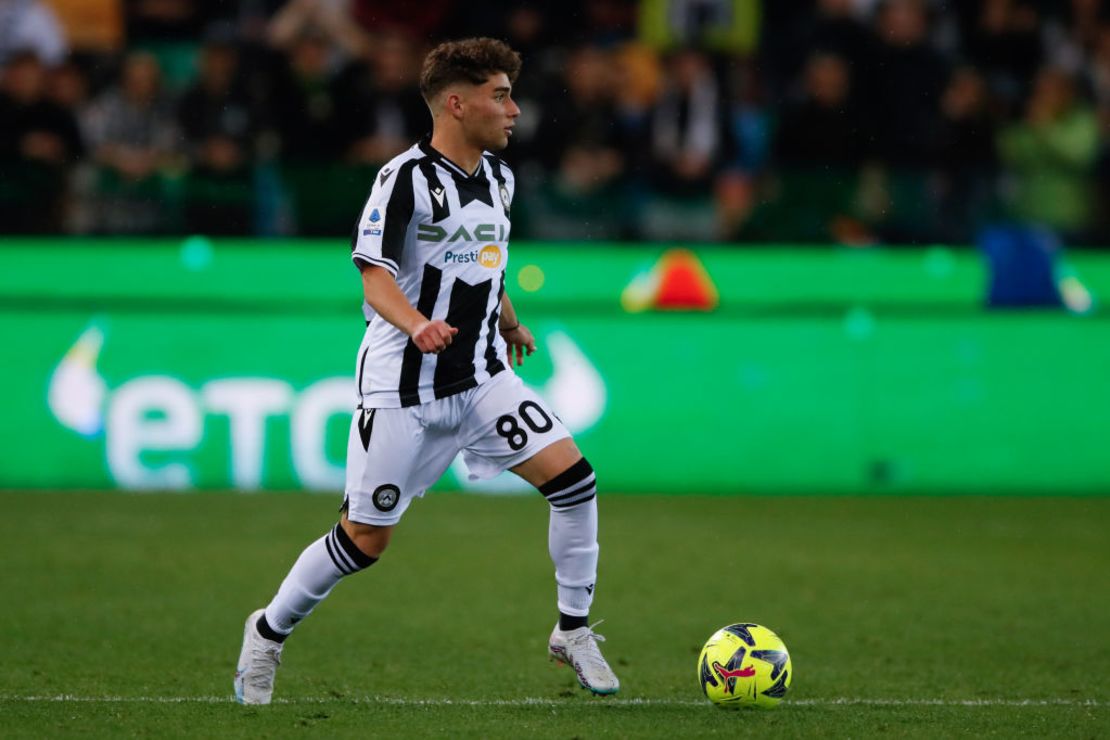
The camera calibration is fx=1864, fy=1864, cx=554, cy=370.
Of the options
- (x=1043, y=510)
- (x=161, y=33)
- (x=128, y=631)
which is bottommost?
(x=1043, y=510)

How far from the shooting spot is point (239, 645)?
22.9 ft

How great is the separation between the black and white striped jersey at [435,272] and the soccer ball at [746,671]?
1.12 meters

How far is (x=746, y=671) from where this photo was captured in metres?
5.68

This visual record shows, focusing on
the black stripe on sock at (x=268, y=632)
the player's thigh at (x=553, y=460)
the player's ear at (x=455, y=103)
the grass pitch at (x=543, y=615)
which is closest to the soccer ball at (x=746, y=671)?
the grass pitch at (x=543, y=615)

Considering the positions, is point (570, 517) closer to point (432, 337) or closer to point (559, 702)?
point (559, 702)

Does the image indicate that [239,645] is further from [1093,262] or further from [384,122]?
[1093,262]

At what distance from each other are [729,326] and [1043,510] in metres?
2.23

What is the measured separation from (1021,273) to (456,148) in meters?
8.61

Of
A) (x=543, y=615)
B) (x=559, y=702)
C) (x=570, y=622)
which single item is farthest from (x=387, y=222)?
(x=543, y=615)

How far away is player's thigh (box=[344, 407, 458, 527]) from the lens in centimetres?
562

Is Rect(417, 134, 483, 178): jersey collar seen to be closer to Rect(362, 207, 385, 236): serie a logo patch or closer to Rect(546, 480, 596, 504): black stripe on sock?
Rect(362, 207, 385, 236): serie a logo patch

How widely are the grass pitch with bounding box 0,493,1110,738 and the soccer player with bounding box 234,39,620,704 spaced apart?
0.42 m

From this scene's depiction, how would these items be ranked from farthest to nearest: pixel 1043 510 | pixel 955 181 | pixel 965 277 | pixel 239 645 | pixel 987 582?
1. pixel 965 277
2. pixel 955 181
3. pixel 1043 510
4. pixel 987 582
5. pixel 239 645

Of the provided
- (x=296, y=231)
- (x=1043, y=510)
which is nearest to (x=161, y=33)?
(x=296, y=231)
